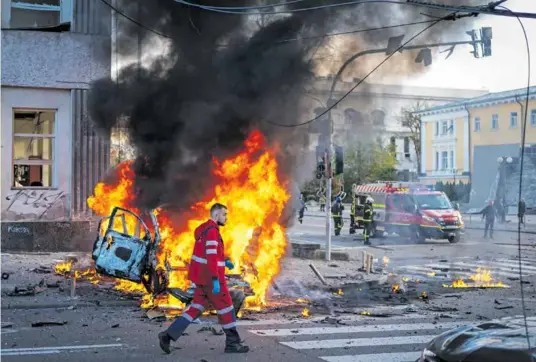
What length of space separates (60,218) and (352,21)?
860 centimetres

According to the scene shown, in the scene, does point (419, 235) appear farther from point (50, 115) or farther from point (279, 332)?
point (279, 332)

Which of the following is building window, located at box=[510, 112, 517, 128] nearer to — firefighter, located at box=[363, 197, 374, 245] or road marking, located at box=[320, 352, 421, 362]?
firefighter, located at box=[363, 197, 374, 245]

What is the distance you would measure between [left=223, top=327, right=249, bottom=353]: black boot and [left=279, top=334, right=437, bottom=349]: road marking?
0.64 metres

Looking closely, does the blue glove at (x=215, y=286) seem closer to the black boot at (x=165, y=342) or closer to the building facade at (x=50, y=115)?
the black boot at (x=165, y=342)

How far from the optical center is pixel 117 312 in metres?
9.95

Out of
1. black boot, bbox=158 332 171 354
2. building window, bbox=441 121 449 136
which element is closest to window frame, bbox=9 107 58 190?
black boot, bbox=158 332 171 354

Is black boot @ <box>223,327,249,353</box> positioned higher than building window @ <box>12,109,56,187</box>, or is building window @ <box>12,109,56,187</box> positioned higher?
building window @ <box>12,109,56,187</box>

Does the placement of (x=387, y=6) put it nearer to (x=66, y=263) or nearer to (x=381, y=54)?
(x=381, y=54)

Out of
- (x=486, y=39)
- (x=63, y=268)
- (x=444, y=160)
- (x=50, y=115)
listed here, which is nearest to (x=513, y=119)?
(x=444, y=160)

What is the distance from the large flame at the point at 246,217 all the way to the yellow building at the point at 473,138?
97.5 ft

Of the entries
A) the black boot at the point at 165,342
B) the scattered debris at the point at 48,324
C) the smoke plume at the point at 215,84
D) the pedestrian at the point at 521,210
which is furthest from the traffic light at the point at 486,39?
the scattered debris at the point at 48,324

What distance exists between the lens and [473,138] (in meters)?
52.5

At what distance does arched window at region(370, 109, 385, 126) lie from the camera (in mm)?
14491

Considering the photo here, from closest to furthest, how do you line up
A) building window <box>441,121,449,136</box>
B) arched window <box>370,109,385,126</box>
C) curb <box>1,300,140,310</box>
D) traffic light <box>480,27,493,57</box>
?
curb <box>1,300,140,310</box> → traffic light <box>480,27,493,57</box> → arched window <box>370,109,385,126</box> → building window <box>441,121,449,136</box>
